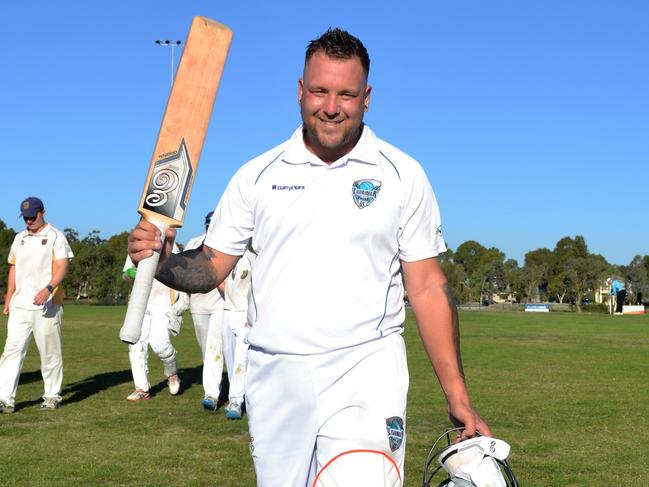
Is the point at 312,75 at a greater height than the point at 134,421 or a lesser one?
greater

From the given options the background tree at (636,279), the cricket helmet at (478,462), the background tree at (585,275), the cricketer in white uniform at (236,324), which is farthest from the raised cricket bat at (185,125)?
the background tree at (636,279)

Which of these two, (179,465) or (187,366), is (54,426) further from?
(187,366)

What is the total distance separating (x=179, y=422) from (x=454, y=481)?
6780mm

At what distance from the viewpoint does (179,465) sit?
755 centimetres

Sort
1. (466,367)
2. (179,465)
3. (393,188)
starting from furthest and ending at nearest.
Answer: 1. (466,367)
2. (179,465)
3. (393,188)

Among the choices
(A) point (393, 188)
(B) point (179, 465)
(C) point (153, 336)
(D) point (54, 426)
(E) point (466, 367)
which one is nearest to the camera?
(A) point (393, 188)

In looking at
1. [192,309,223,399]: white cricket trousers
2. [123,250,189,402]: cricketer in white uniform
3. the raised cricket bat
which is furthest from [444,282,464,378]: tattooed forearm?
[123,250,189,402]: cricketer in white uniform

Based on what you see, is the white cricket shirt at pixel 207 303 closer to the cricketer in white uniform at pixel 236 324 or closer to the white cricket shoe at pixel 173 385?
the cricketer in white uniform at pixel 236 324

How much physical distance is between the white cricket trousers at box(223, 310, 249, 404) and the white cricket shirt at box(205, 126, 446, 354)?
652cm

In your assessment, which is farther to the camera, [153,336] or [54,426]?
[153,336]

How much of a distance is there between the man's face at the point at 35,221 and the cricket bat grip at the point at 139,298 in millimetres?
7391

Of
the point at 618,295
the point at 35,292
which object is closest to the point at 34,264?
the point at 35,292

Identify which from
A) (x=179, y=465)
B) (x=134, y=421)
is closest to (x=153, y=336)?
(x=134, y=421)

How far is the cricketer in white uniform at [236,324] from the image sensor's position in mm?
10266
